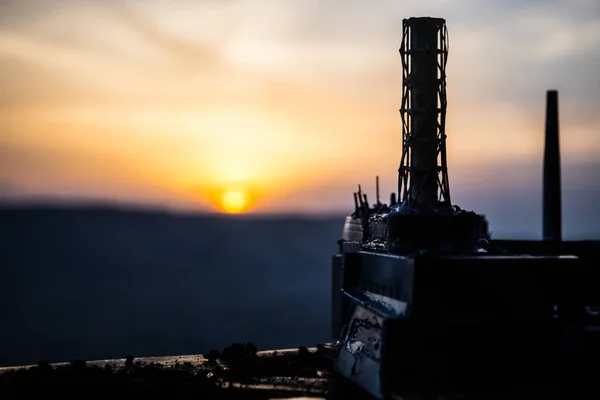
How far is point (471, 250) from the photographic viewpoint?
699 inches

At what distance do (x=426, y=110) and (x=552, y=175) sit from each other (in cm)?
1815

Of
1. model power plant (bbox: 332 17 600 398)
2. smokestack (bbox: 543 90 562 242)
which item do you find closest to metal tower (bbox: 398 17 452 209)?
model power plant (bbox: 332 17 600 398)

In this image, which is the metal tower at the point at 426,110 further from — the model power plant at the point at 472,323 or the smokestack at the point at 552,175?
the smokestack at the point at 552,175

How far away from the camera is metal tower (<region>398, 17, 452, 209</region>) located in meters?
20.4

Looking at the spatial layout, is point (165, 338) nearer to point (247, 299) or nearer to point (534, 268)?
point (247, 299)

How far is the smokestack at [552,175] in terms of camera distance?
1414 inches

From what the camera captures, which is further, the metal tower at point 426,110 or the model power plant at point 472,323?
the metal tower at point 426,110

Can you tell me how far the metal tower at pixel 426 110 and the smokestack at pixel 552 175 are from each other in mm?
17459

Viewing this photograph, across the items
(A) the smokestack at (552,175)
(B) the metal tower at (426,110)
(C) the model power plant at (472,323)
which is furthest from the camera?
(A) the smokestack at (552,175)

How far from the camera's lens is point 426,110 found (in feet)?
66.7

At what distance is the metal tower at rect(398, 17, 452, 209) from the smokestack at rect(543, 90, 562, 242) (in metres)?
17.5

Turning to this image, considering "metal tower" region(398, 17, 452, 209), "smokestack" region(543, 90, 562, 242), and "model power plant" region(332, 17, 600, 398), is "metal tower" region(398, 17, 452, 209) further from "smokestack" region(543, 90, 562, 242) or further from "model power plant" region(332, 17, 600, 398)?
"smokestack" region(543, 90, 562, 242)

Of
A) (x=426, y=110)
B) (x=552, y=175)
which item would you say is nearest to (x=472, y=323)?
(x=426, y=110)

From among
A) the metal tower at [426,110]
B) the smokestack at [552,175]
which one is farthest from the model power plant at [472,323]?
the smokestack at [552,175]
